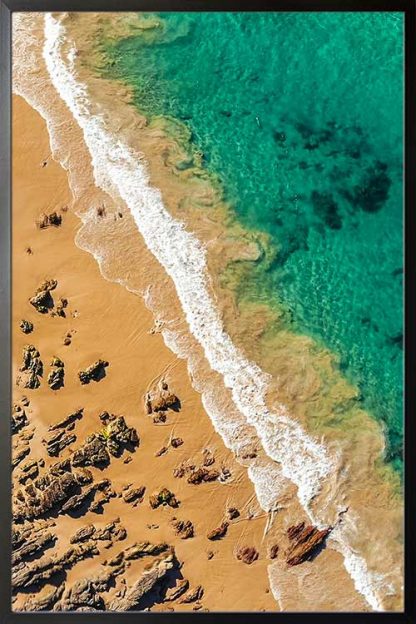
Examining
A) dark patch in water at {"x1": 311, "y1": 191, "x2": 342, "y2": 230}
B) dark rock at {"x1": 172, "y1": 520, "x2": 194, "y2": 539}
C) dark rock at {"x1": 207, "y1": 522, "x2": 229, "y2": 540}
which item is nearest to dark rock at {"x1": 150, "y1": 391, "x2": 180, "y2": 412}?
dark rock at {"x1": 172, "y1": 520, "x2": 194, "y2": 539}

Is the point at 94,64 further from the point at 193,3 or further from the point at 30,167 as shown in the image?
the point at 193,3

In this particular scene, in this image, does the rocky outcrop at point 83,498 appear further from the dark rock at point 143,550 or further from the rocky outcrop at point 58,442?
the dark rock at point 143,550

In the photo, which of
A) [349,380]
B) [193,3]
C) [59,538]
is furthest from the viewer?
[349,380]

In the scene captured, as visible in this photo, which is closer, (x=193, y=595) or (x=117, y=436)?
(x=193, y=595)

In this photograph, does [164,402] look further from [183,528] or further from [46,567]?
[46,567]

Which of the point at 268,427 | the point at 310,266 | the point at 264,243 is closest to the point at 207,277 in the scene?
the point at 264,243
